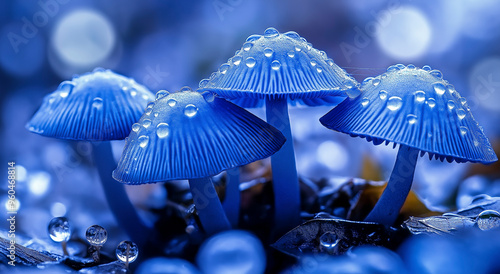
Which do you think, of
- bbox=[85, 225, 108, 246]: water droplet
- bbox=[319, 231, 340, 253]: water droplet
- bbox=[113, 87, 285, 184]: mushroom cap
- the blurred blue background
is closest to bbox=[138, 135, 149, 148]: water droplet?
bbox=[113, 87, 285, 184]: mushroom cap

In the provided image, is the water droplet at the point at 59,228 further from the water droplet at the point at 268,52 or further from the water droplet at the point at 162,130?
the water droplet at the point at 268,52

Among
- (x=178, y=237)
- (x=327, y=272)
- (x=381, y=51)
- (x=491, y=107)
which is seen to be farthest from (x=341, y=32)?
(x=327, y=272)

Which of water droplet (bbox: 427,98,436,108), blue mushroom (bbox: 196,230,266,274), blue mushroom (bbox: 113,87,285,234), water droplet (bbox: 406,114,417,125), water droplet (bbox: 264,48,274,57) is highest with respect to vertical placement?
water droplet (bbox: 264,48,274,57)

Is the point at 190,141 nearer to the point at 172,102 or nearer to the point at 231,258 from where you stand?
the point at 172,102

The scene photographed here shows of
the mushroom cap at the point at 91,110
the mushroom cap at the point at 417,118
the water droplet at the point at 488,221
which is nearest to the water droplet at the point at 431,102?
the mushroom cap at the point at 417,118

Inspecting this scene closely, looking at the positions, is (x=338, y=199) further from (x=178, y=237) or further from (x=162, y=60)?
(x=162, y=60)

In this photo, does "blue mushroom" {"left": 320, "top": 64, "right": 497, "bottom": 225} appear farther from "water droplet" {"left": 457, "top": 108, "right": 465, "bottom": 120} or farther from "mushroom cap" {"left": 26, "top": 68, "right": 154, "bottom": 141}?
"mushroom cap" {"left": 26, "top": 68, "right": 154, "bottom": 141}

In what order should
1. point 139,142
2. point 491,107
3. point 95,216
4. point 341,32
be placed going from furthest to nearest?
point 341,32 → point 491,107 → point 95,216 → point 139,142

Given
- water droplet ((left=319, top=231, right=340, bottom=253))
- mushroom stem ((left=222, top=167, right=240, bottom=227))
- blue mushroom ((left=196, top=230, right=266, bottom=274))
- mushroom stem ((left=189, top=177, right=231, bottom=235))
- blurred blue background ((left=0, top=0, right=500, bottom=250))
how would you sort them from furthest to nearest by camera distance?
blurred blue background ((left=0, top=0, right=500, bottom=250))
mushroom stem ((left=222, top=167, right=240, bottom=227))
mushroom stem ((left=189, top=177, right=231, bottom=235))
water droplet ((left=319, top=231, right=340, bottom=253))
blue mushroom ((left=196, top=230, right=266, bottom=274))
